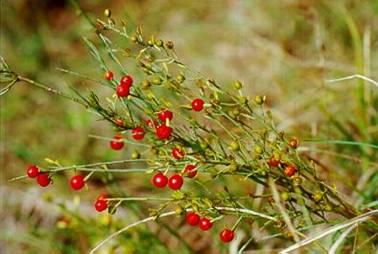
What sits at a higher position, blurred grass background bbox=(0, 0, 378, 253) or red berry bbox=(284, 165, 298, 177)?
blurred grass background bbox=(0, 0, 378, 253)

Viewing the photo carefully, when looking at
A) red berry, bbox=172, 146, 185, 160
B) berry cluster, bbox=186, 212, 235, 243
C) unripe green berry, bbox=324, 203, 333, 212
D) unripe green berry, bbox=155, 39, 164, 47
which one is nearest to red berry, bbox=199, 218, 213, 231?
berry cluster, bbox=186, 212, 235, 243

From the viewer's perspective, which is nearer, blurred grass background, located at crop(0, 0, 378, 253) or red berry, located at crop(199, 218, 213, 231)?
red berry, located at crop(199, 218, 213, 231)

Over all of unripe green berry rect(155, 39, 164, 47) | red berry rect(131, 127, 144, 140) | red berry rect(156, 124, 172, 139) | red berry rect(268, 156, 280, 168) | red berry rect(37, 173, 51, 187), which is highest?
unripe green berry rect(155, 39, 164, 47)

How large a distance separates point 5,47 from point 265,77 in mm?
1338

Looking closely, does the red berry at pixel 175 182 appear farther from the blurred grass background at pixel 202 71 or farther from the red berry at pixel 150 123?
the blurred grass background at pixel 202 71

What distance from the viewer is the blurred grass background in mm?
2221

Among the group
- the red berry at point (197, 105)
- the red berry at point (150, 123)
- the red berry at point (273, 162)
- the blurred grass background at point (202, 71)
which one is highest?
the blurred grass background at point (202, 71)

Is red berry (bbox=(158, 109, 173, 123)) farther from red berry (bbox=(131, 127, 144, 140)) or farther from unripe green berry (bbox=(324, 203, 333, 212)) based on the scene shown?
unripe green berry (bbox=(324, 203, 333, 212))

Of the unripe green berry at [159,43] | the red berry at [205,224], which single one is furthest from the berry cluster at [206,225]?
the unripe green berry at [159,43]

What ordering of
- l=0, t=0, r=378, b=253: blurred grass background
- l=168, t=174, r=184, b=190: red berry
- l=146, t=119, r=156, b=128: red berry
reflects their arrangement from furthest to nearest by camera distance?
1. l=0, t=0, r=378, b=253: blurred grass background
2. l=146, t=119, r=156, b=128: red berry
3. l=168, t=174, r=184, b=190: red berry

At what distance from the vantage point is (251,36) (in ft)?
10.2

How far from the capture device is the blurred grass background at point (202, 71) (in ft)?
7.29

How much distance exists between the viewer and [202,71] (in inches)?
124

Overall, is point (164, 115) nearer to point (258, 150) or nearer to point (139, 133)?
point (139, 133)
